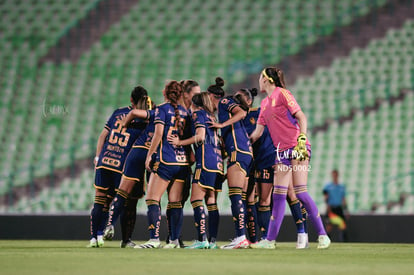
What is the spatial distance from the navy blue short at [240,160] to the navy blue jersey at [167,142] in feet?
1.73

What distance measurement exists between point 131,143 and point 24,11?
47.1ft

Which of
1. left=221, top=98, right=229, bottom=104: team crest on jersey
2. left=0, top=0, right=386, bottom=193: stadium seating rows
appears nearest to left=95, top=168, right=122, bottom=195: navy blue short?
left=221, top=98, right=229, bottom=104: team crest on jersey

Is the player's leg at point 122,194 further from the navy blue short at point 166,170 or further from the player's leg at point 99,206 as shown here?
the navy blue short at point 166,170

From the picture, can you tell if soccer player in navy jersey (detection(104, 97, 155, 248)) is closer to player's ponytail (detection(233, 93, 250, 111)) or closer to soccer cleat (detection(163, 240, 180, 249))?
soccer cleat (detection(163, 240, 180, 249))

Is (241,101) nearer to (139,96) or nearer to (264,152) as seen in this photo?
(264,152)

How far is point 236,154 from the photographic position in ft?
28.6

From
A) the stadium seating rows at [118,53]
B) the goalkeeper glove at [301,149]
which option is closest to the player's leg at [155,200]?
the goalkeeper glove at [301,149]

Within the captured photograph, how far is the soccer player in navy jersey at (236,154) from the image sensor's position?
28.4 ft

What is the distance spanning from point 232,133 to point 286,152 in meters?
0.97

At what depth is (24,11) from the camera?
2238cm

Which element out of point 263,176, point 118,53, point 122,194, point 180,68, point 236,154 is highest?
point 118,53

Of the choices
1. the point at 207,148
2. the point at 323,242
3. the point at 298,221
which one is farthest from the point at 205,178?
the point at 323,242

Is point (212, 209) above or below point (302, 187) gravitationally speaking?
below

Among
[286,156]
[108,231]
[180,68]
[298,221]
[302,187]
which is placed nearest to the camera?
[302,187]
